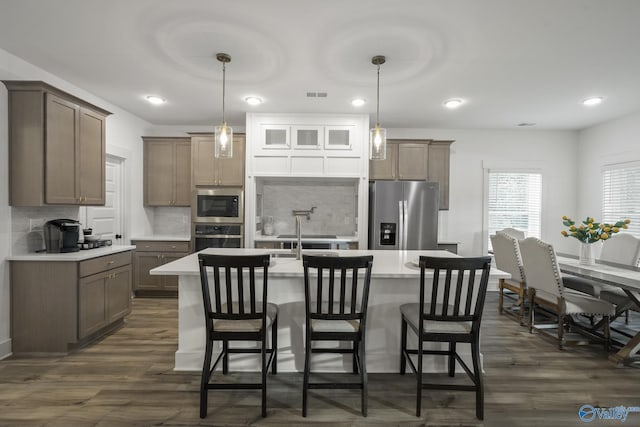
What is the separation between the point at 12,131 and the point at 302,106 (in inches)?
113

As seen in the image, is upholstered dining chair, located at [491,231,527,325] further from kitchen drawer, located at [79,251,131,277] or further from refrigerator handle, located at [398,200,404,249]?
kitchen drawer, located at [79,251,131,277]

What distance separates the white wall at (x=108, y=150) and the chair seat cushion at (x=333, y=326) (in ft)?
8.88

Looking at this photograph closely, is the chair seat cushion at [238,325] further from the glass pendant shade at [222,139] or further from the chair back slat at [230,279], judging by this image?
the glass pendant shade at [222,139]

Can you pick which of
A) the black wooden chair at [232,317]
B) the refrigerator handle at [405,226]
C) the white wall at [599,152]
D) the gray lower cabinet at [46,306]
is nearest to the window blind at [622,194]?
the white wall at [599,152]

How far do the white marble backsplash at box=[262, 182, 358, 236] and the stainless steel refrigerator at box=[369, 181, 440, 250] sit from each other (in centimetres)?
75

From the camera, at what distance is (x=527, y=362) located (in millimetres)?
2682

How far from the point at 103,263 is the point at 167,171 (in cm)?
212

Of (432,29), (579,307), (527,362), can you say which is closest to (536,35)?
(432,29)

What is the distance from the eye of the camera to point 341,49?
263 centimetres

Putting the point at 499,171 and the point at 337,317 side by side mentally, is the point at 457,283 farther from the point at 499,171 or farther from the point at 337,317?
the point at 499,171

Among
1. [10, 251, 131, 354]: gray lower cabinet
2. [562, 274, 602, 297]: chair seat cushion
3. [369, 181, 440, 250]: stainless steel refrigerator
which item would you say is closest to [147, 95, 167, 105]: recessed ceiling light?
[10, 251, 131, 354]: gray lower cabinet

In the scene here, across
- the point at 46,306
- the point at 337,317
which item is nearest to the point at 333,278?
the point at 337,317

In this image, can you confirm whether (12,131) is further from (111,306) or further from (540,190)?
(540,190)

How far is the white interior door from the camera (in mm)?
4145
